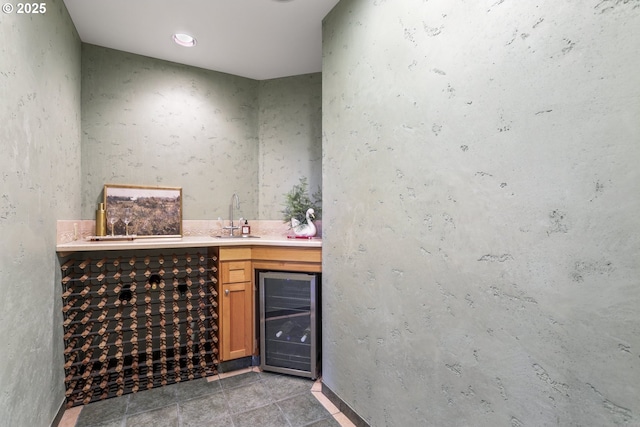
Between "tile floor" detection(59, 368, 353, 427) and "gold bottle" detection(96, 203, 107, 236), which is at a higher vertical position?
"gold bottle" detection(96, 203, 107, 236)

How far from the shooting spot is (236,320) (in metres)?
2.51

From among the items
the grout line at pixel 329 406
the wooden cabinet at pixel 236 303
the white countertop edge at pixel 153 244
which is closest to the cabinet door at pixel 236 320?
the wooden cabinet at pixel 236 303

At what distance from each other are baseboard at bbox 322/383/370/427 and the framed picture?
73.7 inches

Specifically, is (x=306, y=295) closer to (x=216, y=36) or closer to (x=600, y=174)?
(x=600, y=174)

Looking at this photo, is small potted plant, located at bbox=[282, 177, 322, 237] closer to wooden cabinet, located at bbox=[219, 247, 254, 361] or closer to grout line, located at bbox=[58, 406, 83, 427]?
wooden cabinet, located at bbox=[219, 247, 254, 361]

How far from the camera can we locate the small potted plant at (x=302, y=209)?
278cm

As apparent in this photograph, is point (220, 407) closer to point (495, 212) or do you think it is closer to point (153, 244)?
point (153, 244)

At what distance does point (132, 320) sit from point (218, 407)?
1046 millimetres

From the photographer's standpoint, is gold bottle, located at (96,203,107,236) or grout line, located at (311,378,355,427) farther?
gold bottle, located at (96,203,107,236)

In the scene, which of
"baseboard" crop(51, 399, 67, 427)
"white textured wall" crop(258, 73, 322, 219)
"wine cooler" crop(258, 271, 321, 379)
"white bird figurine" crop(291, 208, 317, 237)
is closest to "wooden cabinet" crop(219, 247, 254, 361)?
"wine cooler" crop(258, 271, 321, 379)

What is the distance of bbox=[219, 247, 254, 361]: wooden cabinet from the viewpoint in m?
2.46

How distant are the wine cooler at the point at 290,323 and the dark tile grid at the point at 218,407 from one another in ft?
0.43

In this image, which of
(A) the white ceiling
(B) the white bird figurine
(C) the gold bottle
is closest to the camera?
(A) the white ceiling

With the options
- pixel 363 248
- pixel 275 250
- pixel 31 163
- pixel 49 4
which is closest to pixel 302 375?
pixel 275 250
